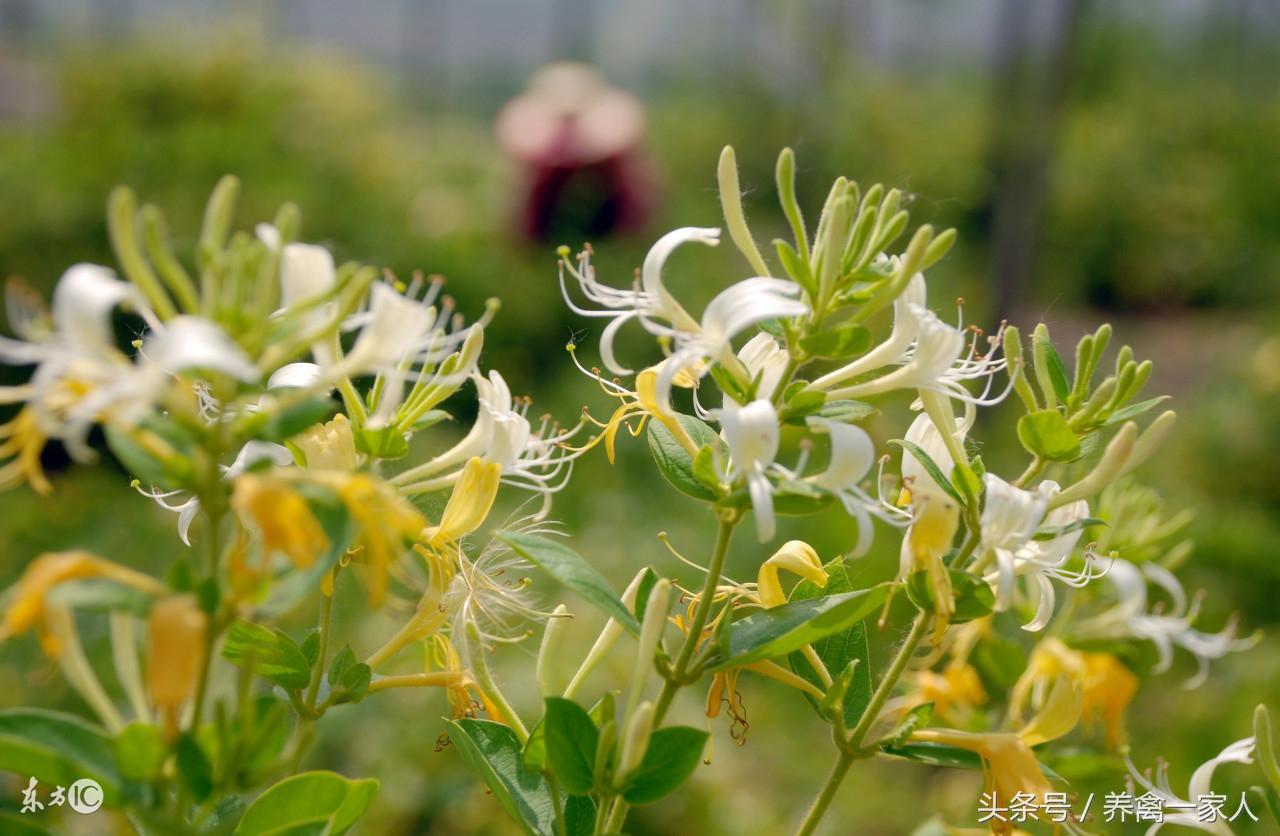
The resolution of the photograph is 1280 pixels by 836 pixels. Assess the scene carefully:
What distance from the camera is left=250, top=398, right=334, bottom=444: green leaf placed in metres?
0.45

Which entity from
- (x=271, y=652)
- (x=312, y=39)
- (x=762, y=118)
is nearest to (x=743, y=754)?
(x=271, y=652)

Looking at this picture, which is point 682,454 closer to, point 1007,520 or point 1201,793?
point 1007,520

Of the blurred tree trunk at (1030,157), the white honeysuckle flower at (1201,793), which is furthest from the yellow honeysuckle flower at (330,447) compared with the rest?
the blurred tree trunk at (1030,157)

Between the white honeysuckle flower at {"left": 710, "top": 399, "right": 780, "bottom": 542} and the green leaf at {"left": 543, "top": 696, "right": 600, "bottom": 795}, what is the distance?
124 mm

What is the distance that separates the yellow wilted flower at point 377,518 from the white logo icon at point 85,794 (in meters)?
0.14

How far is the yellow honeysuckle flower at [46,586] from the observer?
0.43 meters

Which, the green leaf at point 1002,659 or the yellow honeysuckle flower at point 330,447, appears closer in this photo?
the yellow honeysuckle flower at point 330,447

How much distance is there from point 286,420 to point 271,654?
0.63 ft

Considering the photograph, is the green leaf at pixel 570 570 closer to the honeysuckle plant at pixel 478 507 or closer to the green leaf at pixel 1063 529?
the honeysuckle plant at pixel 478 507

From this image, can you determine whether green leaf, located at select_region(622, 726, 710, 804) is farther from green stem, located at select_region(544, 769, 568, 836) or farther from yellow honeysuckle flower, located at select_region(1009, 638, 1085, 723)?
yellow honeysuckle flower, located at select_region(1009, 638, 1085, 723)

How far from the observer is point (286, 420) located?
1.50 ft

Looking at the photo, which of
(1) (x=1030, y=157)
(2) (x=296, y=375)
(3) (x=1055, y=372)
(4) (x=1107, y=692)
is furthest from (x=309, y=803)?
(1) (x=1030, y=157)

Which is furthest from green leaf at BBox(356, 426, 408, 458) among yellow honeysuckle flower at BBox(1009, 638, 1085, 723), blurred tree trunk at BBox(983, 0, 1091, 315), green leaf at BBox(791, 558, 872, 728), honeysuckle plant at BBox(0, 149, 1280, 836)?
blurred tree trunk at BBox(983, 0, 1091, 315)

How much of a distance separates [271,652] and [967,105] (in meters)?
8.77
